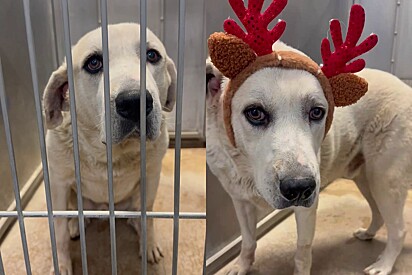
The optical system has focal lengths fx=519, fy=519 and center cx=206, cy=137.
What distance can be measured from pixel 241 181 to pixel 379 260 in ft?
1.26

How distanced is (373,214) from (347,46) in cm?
47

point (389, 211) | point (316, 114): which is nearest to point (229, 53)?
point (316, 114)

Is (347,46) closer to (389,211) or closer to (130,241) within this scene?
(389,211)

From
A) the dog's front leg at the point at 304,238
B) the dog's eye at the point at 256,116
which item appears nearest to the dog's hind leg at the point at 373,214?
the dog's front leg at the point at 304,238

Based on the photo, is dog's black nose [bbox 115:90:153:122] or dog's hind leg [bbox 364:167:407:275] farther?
dog's hind leg [bbox 364:167:407:275]

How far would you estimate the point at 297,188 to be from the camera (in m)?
0.79

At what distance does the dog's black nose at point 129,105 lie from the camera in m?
0.86

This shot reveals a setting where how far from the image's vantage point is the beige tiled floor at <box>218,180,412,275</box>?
111 centimetres

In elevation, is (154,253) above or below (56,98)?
below

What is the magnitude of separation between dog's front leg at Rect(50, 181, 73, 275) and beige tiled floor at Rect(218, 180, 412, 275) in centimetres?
34

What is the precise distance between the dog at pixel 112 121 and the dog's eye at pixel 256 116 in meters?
0.16

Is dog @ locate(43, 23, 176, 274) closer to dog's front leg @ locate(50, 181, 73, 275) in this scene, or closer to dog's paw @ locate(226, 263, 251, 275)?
dog's front leg @ locate(50, 181, 73, 275)

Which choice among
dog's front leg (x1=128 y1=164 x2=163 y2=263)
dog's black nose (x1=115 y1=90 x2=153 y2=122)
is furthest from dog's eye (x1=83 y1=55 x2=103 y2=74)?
dog's front leg (x1=128 y1=164 x2=163 y2=263)

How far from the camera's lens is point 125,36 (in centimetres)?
95
